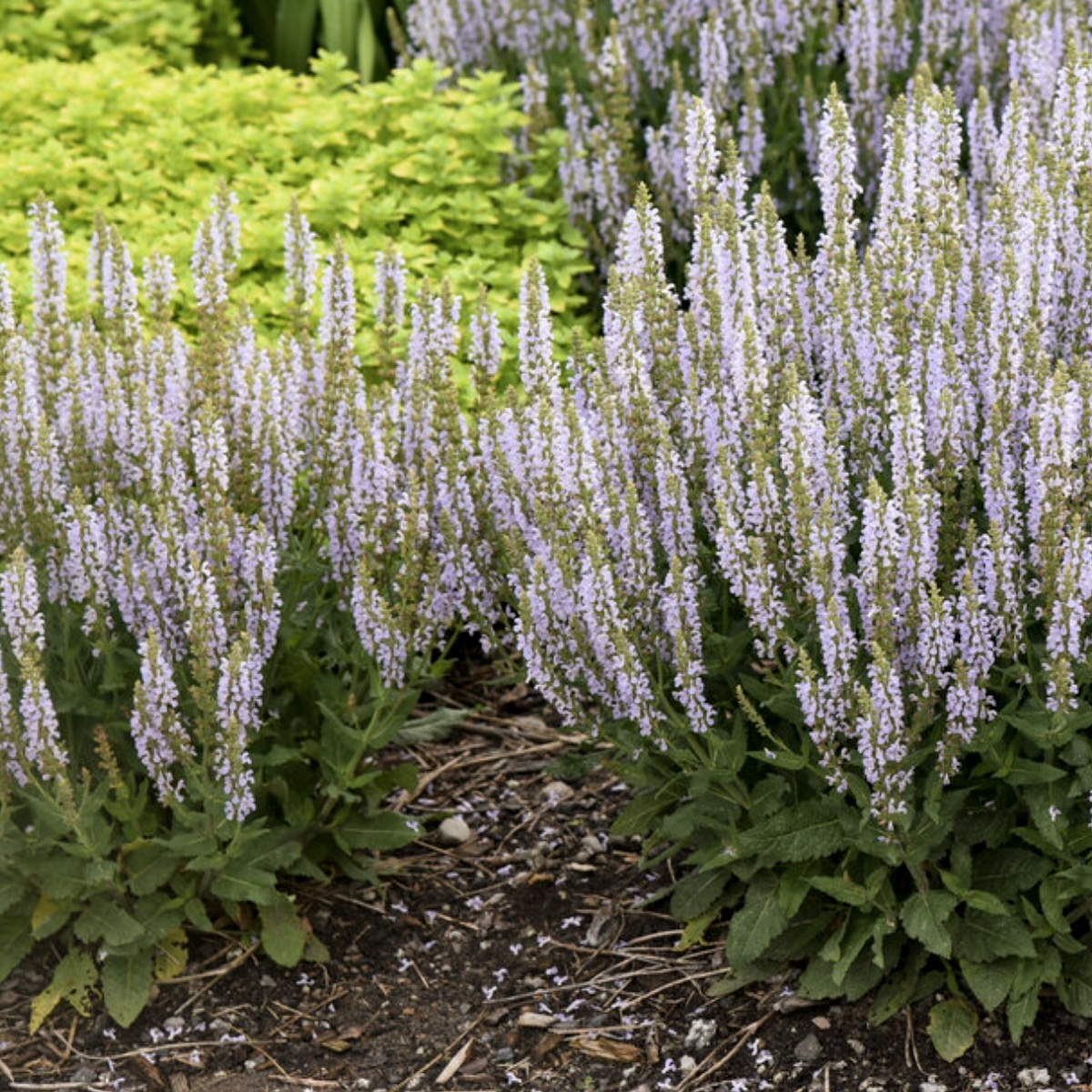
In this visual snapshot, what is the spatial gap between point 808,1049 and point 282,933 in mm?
1127

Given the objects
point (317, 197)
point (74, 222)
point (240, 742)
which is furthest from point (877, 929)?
point (74, 222)

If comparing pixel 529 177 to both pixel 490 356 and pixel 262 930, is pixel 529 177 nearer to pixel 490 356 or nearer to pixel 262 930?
pixel 490 356

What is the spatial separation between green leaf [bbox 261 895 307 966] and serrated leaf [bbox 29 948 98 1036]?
1.18 feet

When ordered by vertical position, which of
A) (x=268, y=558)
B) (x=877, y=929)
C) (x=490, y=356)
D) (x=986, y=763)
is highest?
(x=490, y=356)

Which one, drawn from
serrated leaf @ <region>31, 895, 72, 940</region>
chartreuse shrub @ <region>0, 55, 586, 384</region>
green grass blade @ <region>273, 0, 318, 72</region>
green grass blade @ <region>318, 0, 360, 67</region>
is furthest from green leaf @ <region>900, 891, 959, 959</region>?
green grass blade @ <region>273, 0, 318, 72</region>

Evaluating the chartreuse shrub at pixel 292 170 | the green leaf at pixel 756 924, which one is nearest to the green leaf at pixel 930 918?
the green leaf at pixel 756 924

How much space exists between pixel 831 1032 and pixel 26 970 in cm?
170

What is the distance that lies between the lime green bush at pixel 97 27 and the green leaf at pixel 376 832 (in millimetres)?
5193

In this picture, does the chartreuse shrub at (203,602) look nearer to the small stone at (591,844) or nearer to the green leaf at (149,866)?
the green leaf at (149,866)

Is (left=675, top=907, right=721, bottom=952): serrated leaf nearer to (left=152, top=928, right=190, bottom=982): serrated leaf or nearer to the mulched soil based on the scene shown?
the mulched soil

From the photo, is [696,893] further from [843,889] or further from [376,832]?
[376,832]

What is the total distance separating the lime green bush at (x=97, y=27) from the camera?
8148mm

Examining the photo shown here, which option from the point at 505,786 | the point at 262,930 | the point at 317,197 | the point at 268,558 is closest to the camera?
the point at 268,558

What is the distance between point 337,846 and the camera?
12.9 ft
